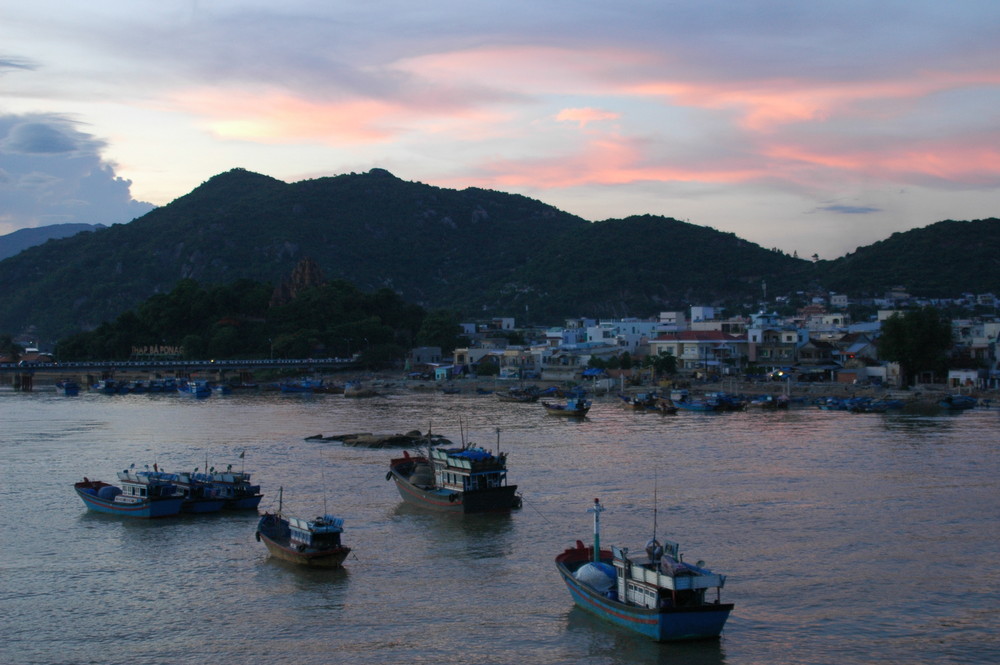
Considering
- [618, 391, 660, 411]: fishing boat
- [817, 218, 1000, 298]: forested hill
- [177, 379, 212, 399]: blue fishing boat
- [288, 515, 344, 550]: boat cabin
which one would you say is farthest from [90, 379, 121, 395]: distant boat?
[817, 218, 1000, 298]: forested hill

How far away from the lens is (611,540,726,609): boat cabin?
1590 cm

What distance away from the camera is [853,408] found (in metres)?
54.1

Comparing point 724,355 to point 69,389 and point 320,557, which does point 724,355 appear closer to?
point 69,389

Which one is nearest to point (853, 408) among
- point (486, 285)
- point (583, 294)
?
point (583, 294)

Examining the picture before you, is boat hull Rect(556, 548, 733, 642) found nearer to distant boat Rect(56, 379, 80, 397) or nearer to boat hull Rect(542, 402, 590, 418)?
boat hull Rect(542, 402, 590, 418)

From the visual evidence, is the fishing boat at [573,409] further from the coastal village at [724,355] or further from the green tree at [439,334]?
the green tree at [439,334]

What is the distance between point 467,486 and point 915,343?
145 feet

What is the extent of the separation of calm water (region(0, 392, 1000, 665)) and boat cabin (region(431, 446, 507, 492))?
112cm

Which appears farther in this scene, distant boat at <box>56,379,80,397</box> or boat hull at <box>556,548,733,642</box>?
distant boat at <box>56,379,80,397</box>

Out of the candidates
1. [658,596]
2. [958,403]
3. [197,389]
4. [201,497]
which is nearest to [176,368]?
[197,389]

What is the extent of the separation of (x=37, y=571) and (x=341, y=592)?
7544 millimetres

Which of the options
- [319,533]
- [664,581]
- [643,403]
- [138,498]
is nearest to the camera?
[664,581]

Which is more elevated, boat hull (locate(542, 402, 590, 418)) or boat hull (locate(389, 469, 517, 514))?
boat hull (locate(542, 402, 590, 418))

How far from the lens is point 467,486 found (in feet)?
88.5
